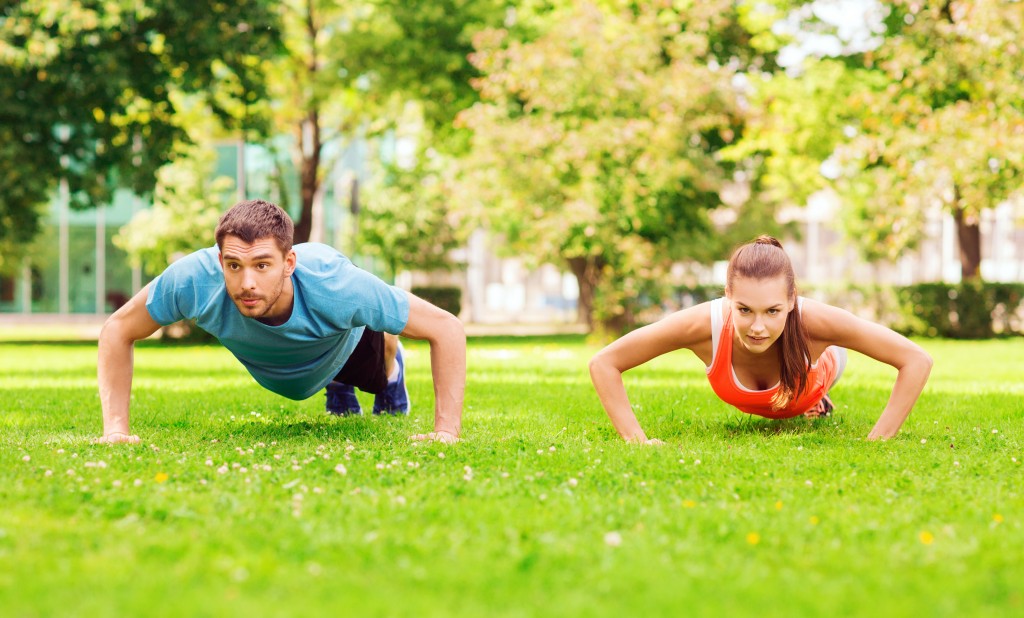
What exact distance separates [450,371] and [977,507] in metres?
3.26

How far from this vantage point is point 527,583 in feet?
10.8

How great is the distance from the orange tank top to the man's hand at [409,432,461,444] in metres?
1.76

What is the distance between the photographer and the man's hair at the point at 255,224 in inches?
224

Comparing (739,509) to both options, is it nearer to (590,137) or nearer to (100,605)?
(100,605)

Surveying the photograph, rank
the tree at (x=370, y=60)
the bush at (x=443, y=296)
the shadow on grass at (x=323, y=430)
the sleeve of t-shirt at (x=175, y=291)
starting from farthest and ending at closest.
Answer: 1. the bush at (x=443, y=296)
2. the tree at (x=370, y=60)
3. the shadow on grass at (x=323, y=430)
4. the sleeve of t-shirt at (x=175, y=291)

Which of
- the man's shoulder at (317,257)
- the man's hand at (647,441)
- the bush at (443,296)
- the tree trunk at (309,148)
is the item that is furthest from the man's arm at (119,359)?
the bush at (443,296)

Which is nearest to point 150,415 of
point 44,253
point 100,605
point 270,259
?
point 270,259

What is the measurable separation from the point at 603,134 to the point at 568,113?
177cm

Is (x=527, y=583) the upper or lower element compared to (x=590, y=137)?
lower

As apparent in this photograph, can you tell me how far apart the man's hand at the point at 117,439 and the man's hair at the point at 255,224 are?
1408mm

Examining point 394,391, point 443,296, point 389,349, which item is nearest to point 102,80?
point 443,296

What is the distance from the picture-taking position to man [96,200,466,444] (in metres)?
5.79

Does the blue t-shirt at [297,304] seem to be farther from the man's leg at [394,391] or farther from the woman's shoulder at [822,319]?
the woman's shoulder at [822,319]

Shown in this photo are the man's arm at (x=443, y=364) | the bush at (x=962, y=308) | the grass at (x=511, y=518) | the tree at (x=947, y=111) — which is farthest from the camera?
the bush at (x=962, y=308)
